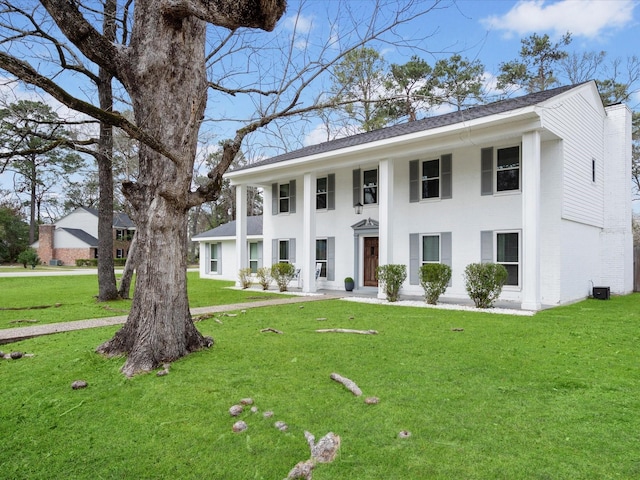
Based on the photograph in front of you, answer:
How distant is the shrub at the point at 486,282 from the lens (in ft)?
30.5

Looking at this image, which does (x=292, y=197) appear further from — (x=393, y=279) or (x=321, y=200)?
(x=393, y=279)

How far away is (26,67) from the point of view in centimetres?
346

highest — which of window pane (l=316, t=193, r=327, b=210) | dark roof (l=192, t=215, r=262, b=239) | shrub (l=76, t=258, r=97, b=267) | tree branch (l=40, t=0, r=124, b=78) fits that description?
tree branch (l=40, t=0, r=124, b=78)

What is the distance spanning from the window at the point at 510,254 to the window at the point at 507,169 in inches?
51.9

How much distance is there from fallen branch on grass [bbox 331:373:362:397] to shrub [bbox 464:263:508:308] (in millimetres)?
6408

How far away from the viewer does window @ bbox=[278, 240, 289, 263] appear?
53.2 ft

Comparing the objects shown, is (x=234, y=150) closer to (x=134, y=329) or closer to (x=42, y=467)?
(x=134, y=329)

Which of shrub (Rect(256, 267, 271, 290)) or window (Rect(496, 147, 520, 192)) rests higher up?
window (Rect(496, 147, 520, 192))

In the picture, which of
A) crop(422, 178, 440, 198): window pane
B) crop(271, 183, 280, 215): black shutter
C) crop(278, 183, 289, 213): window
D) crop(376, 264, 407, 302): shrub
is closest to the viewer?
crop(376, 264, 407, 302): shrub

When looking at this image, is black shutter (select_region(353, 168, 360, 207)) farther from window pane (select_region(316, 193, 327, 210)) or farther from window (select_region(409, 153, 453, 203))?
window (select_region(409, 153, 453, 203))

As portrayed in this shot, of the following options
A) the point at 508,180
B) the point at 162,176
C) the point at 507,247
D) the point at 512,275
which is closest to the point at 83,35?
the point at 162,176

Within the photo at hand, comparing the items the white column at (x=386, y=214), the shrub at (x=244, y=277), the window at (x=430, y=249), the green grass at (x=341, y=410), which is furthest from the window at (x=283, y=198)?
the green grass at (x=341, y=410)

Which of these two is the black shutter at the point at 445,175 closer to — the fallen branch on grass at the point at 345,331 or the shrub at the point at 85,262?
the fallen branch on grass at the point at 345,331

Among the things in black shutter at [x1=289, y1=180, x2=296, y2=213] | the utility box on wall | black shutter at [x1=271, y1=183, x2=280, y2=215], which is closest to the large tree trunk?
black shutter at [x1=289, y1=180, x2=296, y2=213]
